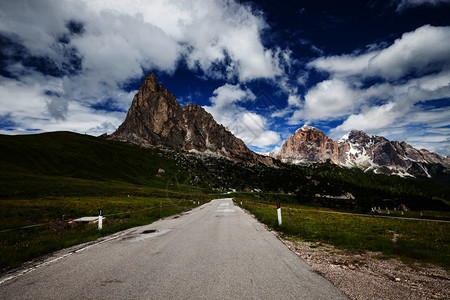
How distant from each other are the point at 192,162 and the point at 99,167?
78.3 m

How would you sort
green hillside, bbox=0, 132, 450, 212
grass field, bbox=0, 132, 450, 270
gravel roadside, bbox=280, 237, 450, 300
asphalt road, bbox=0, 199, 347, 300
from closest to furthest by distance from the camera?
gravel roadside, bbox=280, 237, 450, 300
asphalt road, bbox=0, 199, 347, 300
grass field, bbox=0, 132, 450, 270
green hillside, bbox=0, 132, 450, 212

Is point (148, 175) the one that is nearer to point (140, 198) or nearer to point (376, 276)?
point (140, 198)

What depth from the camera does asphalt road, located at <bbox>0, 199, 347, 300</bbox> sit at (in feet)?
13.9

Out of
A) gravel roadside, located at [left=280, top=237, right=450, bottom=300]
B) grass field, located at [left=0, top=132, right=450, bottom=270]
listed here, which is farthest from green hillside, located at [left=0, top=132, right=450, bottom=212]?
gravel roadside, located at [left=280, top=237, right=450, bottom=300]

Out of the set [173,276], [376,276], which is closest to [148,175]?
[173,276]

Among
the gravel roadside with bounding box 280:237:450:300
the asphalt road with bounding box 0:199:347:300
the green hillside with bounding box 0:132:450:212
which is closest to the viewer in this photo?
the gravel roadside with bounding box 280:237:450:300

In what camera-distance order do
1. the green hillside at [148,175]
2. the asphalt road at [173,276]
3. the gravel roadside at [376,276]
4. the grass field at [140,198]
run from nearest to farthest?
the gravel roadside at [376,276]
the asphalt road at [173,276]
the grass field at [140,198]
the green hillside at [148,175]

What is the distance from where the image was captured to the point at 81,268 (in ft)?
20.1

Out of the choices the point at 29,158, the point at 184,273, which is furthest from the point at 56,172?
the point at 184,273

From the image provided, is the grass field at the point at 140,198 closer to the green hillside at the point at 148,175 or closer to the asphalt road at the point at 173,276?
the green hillside at the point at 148,175

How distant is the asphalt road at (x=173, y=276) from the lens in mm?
4238

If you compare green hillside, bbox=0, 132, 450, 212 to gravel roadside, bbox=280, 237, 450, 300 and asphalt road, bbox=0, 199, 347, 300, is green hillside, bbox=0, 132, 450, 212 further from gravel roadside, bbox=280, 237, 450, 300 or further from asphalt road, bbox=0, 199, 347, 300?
gravel roadside, bbox=280, 237, 450, 300

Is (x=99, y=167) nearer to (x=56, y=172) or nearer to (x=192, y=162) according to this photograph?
(x=56, y=172)

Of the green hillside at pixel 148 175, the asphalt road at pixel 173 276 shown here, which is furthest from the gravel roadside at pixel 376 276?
the green hillside at pixel 148 175
